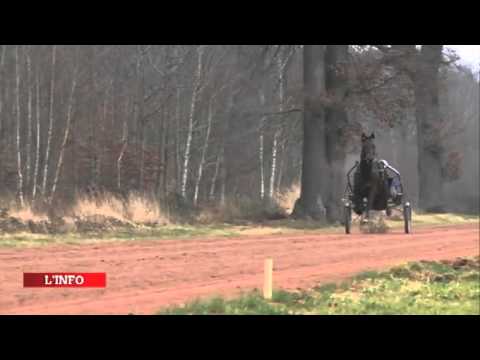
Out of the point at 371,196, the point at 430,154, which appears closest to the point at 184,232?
the point at 371,196

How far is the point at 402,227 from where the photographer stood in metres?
26.8

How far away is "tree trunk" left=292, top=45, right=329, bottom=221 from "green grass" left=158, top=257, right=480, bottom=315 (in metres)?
16.9

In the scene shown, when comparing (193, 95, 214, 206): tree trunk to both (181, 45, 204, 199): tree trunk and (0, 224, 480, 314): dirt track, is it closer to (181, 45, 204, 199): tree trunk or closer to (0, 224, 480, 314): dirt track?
(181, 45, 204, 199): tree trunk

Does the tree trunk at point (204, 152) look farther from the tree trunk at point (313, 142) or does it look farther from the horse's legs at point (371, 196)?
the horse's legs at point (371, 196)

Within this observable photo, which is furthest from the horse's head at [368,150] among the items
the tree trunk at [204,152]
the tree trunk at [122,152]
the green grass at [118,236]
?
the tree trunk at [204,152]

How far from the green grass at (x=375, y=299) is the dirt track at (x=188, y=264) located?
628 mm

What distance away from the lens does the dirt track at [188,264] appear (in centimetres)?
1009

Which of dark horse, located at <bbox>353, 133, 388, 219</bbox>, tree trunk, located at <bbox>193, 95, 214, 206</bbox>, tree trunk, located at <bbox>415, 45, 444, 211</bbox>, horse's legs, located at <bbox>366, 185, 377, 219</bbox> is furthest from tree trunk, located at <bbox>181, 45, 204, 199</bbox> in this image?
dark horse, located at <bbox>353, 133, 388, 219</bbox>

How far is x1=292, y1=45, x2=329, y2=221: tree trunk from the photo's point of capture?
30062mm

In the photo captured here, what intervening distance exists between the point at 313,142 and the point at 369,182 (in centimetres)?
914

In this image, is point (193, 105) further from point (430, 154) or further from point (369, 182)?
point (369, 182)

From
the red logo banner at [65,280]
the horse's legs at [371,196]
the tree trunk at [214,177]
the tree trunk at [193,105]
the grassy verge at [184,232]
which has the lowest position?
the red logo banner at [65,280]

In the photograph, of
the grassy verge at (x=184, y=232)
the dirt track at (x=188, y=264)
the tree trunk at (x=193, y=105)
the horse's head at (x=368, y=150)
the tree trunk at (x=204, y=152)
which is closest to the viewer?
the dirt track at (x=188, y=264)
